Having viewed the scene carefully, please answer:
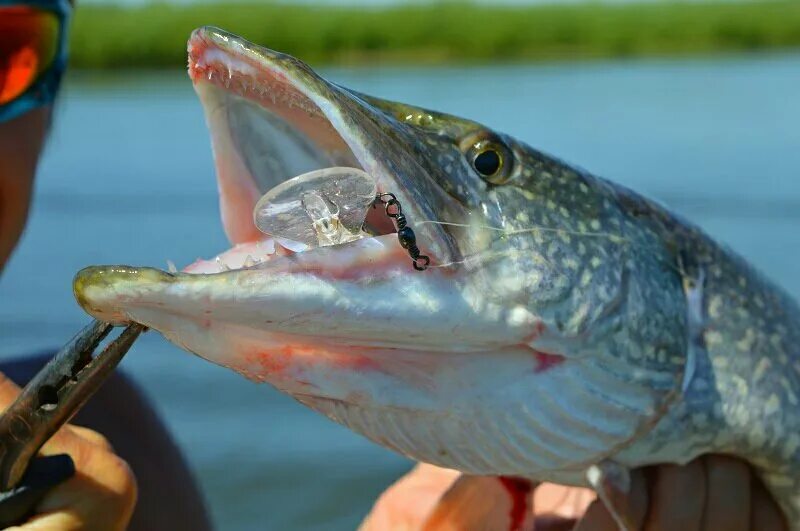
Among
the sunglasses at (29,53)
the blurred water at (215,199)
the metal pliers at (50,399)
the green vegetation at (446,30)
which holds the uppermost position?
the green vegetation at (446,30)


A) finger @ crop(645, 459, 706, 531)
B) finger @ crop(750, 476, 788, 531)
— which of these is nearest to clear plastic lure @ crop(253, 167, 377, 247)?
finger @ crop(645, 459, 706, 531)

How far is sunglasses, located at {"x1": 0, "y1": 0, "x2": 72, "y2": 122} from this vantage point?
288 cm

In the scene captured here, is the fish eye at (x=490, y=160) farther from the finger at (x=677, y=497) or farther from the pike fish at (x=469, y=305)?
the finger at (x=677, y=497)

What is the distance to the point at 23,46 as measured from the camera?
302cm

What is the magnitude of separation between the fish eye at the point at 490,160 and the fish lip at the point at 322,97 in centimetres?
19

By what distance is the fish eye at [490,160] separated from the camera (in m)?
2.00

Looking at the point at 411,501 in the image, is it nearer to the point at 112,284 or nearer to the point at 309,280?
the point at 309,280

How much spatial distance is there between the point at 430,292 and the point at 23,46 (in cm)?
175

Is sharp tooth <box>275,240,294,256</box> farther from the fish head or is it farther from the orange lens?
the orange lens

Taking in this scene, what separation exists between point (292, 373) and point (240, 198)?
0.41 meters

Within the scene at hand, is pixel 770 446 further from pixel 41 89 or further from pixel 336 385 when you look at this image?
pixel 41 89

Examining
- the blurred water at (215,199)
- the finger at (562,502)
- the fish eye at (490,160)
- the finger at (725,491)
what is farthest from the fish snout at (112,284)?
the blurred water at (215,199)

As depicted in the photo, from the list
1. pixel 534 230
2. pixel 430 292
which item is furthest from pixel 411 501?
pixel 430 292

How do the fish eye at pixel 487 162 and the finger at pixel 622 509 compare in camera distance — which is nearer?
the fish eye at pixel 487 162
